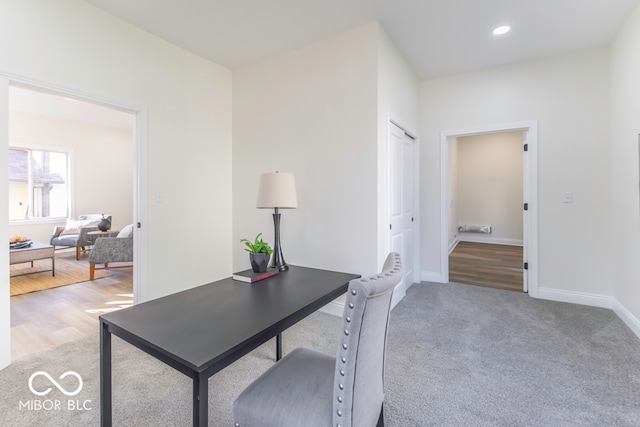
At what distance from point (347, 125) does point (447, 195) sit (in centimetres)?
189

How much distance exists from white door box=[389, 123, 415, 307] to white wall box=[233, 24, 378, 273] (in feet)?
1.41

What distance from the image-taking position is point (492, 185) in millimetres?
6887

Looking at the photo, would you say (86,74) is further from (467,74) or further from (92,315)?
(467,74)

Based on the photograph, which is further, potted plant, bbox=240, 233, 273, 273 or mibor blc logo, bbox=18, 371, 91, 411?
potted plant, bbox=240, 233, 273, 273

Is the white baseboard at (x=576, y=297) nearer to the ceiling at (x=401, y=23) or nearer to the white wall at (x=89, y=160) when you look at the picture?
the ceiling at (x=401, y=23)

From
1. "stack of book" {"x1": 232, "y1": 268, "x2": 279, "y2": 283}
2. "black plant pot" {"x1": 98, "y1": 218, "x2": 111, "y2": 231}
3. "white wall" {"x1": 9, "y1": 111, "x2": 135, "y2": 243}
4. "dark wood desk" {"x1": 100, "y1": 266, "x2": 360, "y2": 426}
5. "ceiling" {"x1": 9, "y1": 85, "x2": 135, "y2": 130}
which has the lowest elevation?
"dark wood desk" {"x1": 100, "y1": 266, "x2": 360, "y2": 426}

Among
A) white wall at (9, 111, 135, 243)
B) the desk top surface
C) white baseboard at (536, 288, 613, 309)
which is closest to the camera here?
the desk top surface

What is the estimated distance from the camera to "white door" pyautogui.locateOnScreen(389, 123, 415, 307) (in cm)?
307

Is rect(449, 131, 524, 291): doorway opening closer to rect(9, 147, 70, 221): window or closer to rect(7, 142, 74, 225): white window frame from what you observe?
rect(7, 142, 74, 225): white window frame

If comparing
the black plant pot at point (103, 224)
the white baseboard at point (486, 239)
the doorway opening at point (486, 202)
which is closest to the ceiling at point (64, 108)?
the black plant pot at point (103, 224)

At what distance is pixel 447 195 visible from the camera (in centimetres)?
388

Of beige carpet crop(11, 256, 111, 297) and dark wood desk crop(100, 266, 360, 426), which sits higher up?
dark wood desk crop(100, 266, 360, 426)

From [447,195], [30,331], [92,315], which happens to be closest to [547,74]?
[447,195]

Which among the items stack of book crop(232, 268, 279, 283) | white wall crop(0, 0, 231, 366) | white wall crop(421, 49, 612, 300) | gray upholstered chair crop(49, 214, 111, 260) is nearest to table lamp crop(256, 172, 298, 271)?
stack of book crop(232, 268, 279, 283)
